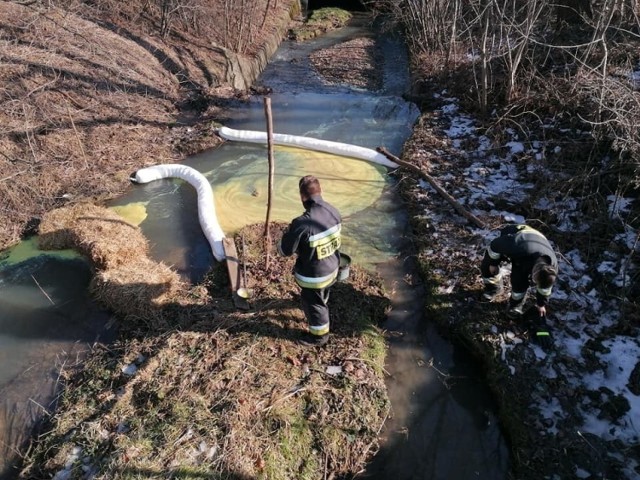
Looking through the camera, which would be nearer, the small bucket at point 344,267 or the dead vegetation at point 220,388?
the dead vegetation at point 220,388

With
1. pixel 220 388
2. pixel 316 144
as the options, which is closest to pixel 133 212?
pixel 316 144

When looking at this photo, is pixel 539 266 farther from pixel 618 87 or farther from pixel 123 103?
pixel 123 103

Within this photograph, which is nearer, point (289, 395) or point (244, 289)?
point (289, 395)

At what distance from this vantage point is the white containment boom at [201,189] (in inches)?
274

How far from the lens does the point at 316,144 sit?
9680 mm

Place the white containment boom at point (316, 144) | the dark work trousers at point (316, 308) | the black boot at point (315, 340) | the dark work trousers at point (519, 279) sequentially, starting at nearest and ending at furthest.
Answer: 1. the dark work trousers at point (316, 308)
2. the dark work trousers at point (519, 279)
3. the black boot at point (315, 340)
4. the white containment boom at point (316, 144)

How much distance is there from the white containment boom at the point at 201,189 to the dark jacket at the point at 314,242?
7.82 ft

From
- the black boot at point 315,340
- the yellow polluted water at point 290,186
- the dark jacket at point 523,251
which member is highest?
the dark jacket at point 523,251

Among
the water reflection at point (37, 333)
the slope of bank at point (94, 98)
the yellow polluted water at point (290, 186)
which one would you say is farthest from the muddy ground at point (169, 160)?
the water reflection at point (37, 333)

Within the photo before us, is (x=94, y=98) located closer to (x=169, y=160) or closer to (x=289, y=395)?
(x=169, y=160)

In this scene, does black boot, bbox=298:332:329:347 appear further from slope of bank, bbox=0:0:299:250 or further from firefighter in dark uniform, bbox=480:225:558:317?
slope of bank, bbox=0:0:299:250

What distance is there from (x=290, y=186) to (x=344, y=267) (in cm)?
376

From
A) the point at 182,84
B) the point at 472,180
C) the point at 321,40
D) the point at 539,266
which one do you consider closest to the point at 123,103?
the point at 182,84

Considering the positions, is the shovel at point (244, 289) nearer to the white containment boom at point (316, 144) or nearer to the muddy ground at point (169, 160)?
the muddy ground at point (169, 160)
